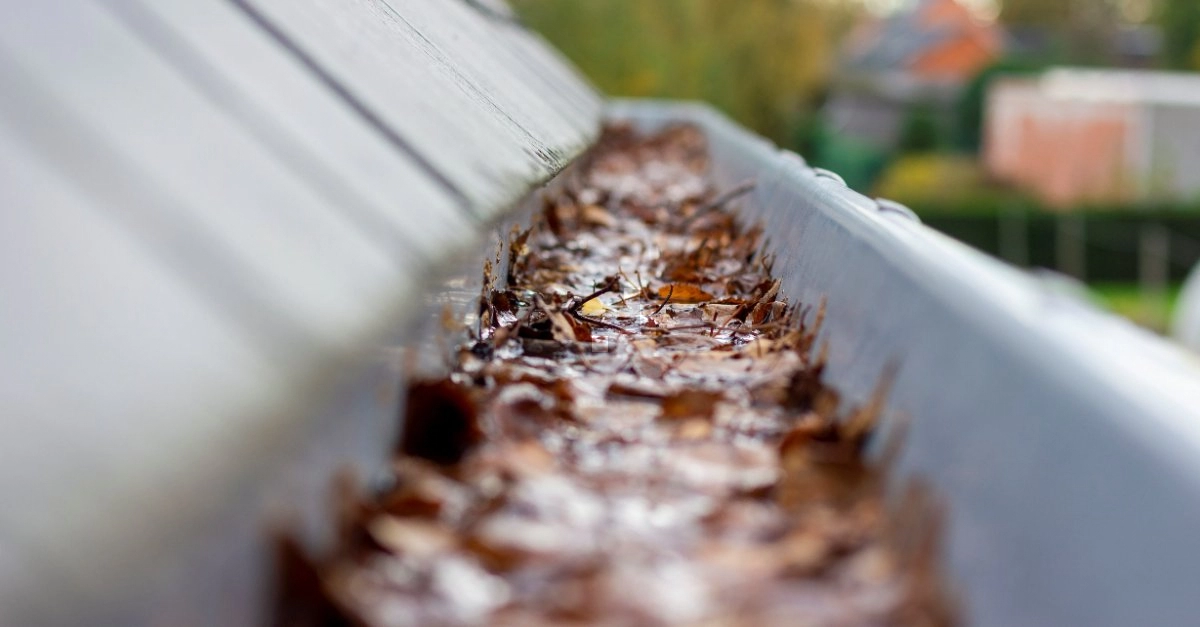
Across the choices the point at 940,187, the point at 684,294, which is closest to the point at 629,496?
the point at 684,294

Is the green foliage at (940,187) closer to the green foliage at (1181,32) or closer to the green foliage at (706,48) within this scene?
the green foliage at (706,48)

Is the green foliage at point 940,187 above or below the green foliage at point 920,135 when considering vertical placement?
below

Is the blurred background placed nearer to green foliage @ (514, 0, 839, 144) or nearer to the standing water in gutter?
green foliage @ (514, 0, 839, 144)

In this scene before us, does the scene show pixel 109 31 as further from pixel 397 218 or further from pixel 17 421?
pixel 17 421

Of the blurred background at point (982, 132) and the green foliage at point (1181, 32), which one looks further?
the green foliage at point (1181, 32)

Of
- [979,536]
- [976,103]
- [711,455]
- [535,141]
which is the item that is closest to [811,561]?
[979,536]

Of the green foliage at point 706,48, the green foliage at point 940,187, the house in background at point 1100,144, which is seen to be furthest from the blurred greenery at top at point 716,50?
the house in background at point 1100,144
